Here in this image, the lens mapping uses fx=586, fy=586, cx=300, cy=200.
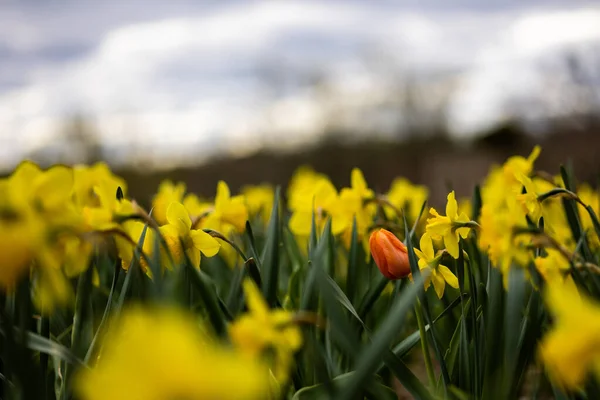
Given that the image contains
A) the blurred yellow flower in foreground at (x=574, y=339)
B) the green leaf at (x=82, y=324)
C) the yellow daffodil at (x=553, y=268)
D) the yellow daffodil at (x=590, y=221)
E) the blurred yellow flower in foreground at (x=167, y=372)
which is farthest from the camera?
the yellow daffodil at (x=590, y=221)

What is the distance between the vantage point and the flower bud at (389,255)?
1.20 m

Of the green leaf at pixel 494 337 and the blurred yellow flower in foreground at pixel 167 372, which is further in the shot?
the green leaf at pixel 494 337

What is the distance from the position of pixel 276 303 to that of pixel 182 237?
0.93 feet

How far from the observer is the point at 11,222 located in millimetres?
745

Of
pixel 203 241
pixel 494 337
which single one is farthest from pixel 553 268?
pixel 203 241

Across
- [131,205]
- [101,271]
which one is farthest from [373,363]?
[101,271]

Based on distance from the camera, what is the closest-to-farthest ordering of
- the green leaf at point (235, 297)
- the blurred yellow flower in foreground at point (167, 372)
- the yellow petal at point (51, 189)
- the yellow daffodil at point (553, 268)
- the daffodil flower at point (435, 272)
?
1. the blurred yellow flower in foreground at point (167, 372)
2. the yellow petal at point (51, 189)
3. the yellow daffodil at point (553, 268)
4. the daffodil flower at point (435, 272)
5. the green leaf at point (235, 297)

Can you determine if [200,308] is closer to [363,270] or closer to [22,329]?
[363,270]

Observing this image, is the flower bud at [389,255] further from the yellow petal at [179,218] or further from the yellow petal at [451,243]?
the yellow petal at [179,218]

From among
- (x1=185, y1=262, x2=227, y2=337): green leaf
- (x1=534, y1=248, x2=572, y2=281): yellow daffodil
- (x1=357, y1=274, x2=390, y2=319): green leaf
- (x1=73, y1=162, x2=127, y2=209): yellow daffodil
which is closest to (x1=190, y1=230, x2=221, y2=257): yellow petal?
(x1=185, y1=262, x2=227, y2=337): green leaf

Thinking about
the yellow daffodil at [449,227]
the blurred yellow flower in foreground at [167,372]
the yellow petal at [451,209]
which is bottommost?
the yellow daffodil at [449,227]

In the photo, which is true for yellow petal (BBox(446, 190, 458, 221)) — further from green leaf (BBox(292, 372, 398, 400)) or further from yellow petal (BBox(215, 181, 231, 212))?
yellow petal (BBox(215, 181, 231, 212))

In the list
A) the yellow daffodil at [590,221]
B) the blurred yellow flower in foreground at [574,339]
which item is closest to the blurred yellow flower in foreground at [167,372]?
the blurred yellow flower in foreground at [574,339]

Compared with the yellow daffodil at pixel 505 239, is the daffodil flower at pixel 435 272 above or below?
below
